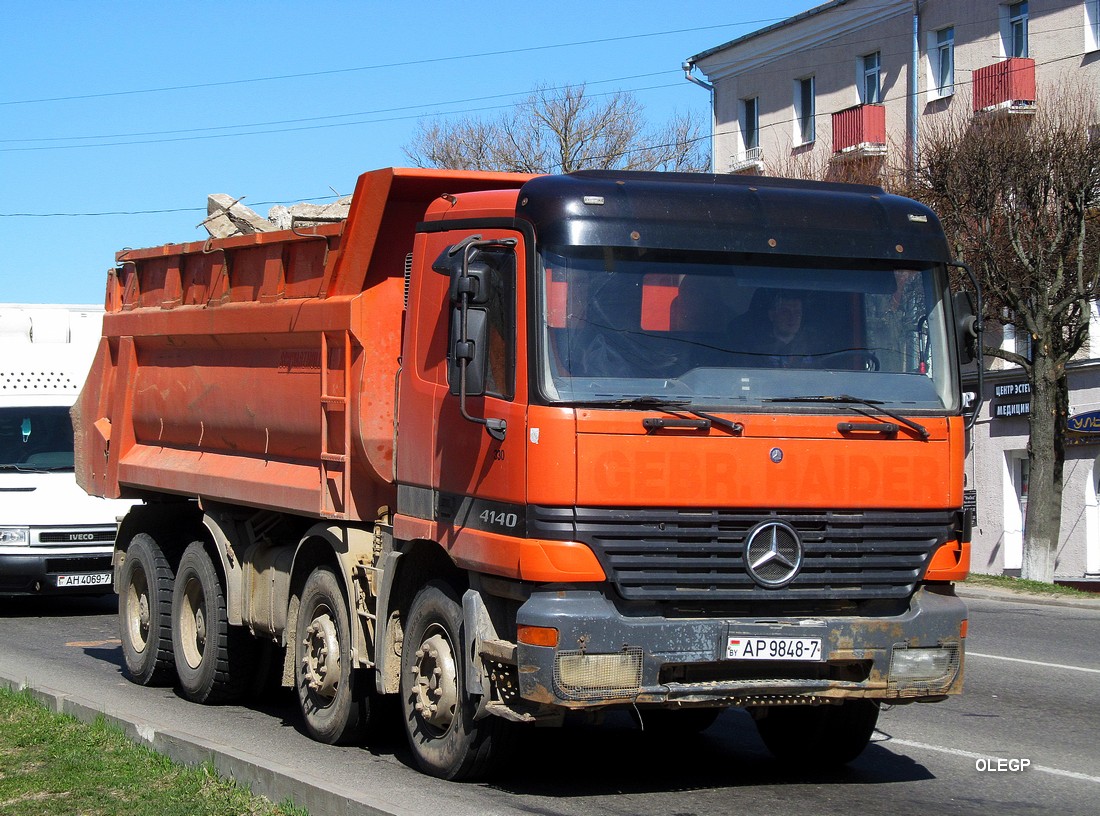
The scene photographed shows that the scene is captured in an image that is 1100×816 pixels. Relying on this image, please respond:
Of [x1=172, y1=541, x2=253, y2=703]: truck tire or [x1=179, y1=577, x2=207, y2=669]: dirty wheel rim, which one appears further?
[x1=179, y1=577, x2=207, y2=669]: dirty wheel rim

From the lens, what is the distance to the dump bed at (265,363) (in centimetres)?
835

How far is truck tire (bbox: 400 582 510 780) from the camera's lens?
7125mm

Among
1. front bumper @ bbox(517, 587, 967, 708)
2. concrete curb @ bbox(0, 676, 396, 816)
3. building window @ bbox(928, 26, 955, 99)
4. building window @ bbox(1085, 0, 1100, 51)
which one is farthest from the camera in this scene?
building window @ bbox(928, 26, 955, 99)

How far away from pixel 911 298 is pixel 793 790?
8.10 ft

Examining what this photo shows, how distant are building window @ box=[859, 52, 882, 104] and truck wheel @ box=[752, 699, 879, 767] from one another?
1043 inches

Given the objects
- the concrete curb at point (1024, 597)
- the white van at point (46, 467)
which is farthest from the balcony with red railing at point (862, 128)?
the white van at point (46, 467)

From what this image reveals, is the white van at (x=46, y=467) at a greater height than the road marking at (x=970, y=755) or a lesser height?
greater

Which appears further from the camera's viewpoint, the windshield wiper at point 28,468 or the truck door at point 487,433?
the windshield wiper at point 28,468

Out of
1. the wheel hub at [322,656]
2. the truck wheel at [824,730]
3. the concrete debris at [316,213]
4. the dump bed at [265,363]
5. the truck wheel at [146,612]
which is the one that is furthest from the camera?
the truck wheel at [146,612]

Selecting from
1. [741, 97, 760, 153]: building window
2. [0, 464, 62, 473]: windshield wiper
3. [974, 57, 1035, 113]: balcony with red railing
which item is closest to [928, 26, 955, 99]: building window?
[974, 57, 1035, 113]: balcony with red railing

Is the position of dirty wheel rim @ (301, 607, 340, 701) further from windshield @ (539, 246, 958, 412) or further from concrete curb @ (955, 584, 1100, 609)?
concrete curb @ (955, 584, 1100, 609)

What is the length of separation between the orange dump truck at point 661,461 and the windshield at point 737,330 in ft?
0.04

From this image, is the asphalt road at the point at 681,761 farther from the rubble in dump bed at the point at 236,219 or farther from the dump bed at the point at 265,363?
the rubble in dump bed at the point at 236,219

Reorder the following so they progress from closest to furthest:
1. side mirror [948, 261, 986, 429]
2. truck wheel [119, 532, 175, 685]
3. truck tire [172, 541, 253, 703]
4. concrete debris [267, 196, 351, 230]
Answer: side mirror [948, 261, 986, 429] → concrete debris [267, 196, 351, 230] → truck tire [172, 541, 253, 703] → truck wheel [119, 532, 175, 685]
